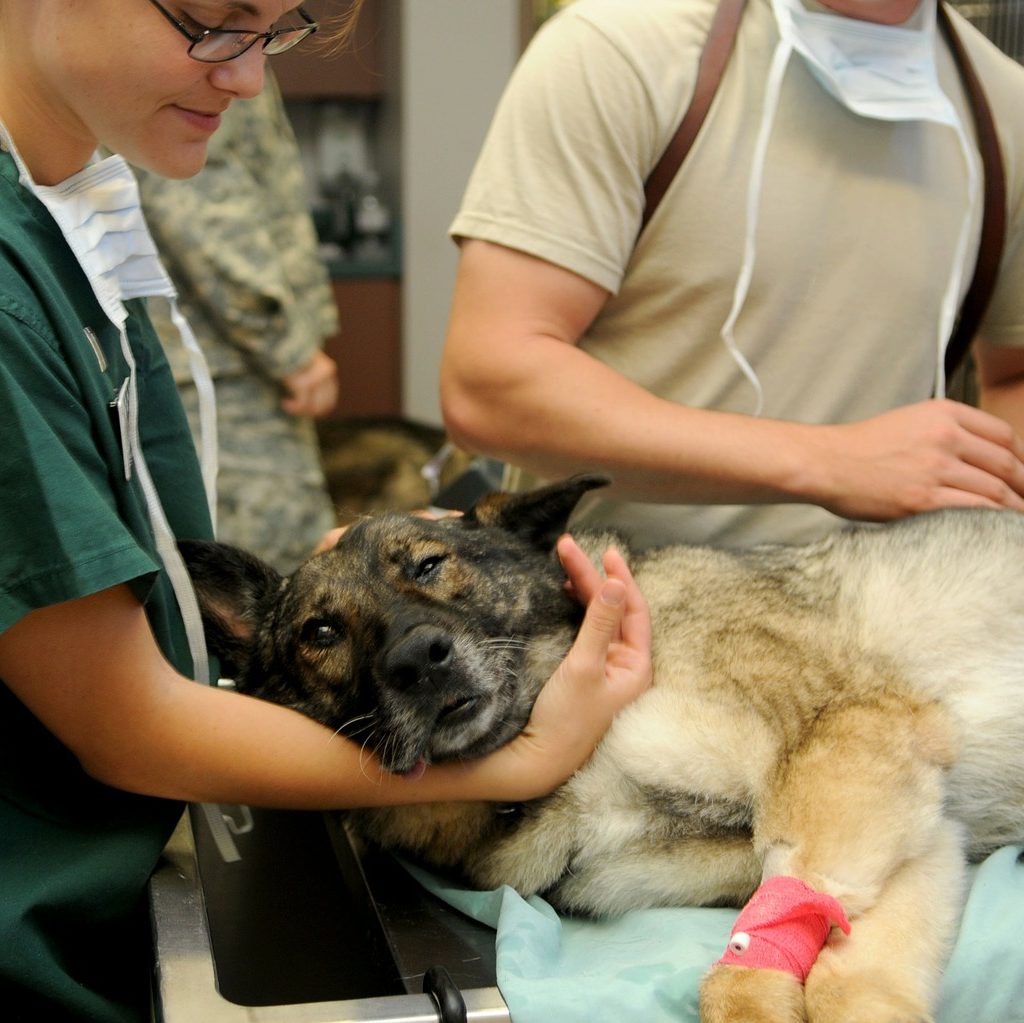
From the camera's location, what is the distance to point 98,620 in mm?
1116

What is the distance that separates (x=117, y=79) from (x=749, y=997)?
41.2 inches

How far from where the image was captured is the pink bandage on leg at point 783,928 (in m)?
1.15

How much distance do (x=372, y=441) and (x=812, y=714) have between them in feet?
12.4

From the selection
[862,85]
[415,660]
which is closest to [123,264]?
[415,660]

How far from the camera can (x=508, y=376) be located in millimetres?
1754

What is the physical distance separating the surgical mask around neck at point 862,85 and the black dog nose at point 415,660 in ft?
2.14

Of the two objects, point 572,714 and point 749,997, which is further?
point 572,714

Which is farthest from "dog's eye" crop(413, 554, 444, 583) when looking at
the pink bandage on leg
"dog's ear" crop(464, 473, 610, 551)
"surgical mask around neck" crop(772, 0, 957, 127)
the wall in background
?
the wall in background

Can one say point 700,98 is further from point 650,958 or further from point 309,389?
point 309,389

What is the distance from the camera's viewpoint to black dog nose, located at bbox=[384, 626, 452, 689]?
143cm

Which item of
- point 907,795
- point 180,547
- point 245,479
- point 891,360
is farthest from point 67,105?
point 245,479

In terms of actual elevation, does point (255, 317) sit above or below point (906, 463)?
below

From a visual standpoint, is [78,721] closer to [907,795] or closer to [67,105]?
[67,105]

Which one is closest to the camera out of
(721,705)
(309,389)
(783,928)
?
(783,928)
